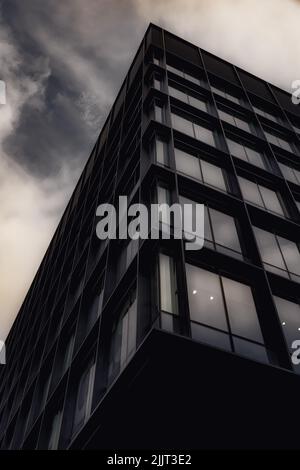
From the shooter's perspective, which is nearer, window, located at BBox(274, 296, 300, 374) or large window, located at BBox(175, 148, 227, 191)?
window, located at BBox(274, 296, 300, 374)

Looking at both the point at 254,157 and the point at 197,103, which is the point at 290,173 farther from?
the point at 197,103

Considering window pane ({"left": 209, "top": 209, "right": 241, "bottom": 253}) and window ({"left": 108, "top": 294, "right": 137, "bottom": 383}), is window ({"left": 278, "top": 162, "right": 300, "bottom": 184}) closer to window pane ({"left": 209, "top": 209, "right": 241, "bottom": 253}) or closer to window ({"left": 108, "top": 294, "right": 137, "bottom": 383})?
window pane ({"left": 209, "top": 209, "right": 241, "bottom": 253})

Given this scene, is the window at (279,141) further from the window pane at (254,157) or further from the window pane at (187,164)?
the window pane at (187,164)

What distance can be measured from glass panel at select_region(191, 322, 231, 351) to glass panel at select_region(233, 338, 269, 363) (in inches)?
14.8

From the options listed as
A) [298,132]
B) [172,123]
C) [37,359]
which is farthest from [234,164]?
[37,359]

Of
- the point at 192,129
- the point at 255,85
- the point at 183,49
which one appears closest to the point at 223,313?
the point at 192,129

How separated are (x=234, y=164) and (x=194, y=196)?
15.4ft

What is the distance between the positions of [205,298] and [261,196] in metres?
9.20

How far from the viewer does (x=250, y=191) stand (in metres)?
20.7

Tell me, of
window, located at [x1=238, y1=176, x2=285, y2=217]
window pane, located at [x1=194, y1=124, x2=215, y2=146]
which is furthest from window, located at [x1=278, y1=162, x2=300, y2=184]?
window pane, located at [x1=194, y1=124, x2=215, y2=146]
